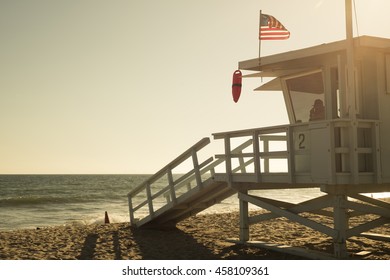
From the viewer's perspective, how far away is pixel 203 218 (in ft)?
61.3

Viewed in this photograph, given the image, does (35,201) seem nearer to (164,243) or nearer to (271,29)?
(164,243)

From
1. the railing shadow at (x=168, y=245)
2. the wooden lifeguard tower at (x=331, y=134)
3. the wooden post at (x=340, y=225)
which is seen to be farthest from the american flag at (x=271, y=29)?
the railing shadow at (x=168, y=245)

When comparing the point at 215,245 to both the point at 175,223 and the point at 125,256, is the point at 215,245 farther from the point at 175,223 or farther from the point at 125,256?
the point at 175,223

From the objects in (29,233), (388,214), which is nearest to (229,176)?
(388,214)

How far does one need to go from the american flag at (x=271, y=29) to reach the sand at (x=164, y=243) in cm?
479

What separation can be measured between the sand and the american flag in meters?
4.79

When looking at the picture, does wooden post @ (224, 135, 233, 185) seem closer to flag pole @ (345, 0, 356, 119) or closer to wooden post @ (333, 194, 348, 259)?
wooden post @ (333, 194, 348, 259)

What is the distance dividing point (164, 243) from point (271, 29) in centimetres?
569

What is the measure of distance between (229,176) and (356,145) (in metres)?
3.41

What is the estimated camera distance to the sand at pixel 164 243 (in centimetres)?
1111

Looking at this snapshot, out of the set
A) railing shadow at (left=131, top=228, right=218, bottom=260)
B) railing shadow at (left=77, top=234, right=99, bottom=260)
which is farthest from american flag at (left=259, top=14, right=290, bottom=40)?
railing shadow at (left=77, top=234, right=99, bottom=260)

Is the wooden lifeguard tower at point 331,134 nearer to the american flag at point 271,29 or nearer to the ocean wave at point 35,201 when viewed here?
the american flag at point 271,29

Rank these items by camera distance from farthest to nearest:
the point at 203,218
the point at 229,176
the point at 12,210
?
the point at 12,210 → the point at 203,218 → the point at 229,176

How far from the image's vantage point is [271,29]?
460 inches
